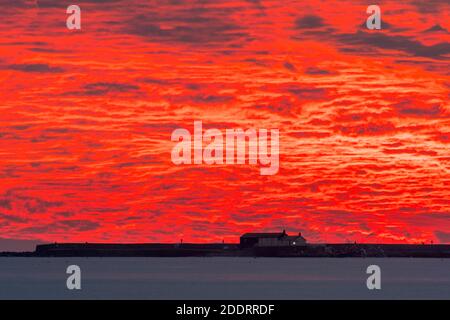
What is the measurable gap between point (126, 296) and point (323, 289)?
29251mm

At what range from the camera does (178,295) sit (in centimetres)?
11762

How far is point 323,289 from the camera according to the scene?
13338 cm

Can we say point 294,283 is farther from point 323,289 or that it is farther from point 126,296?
point 126,296
